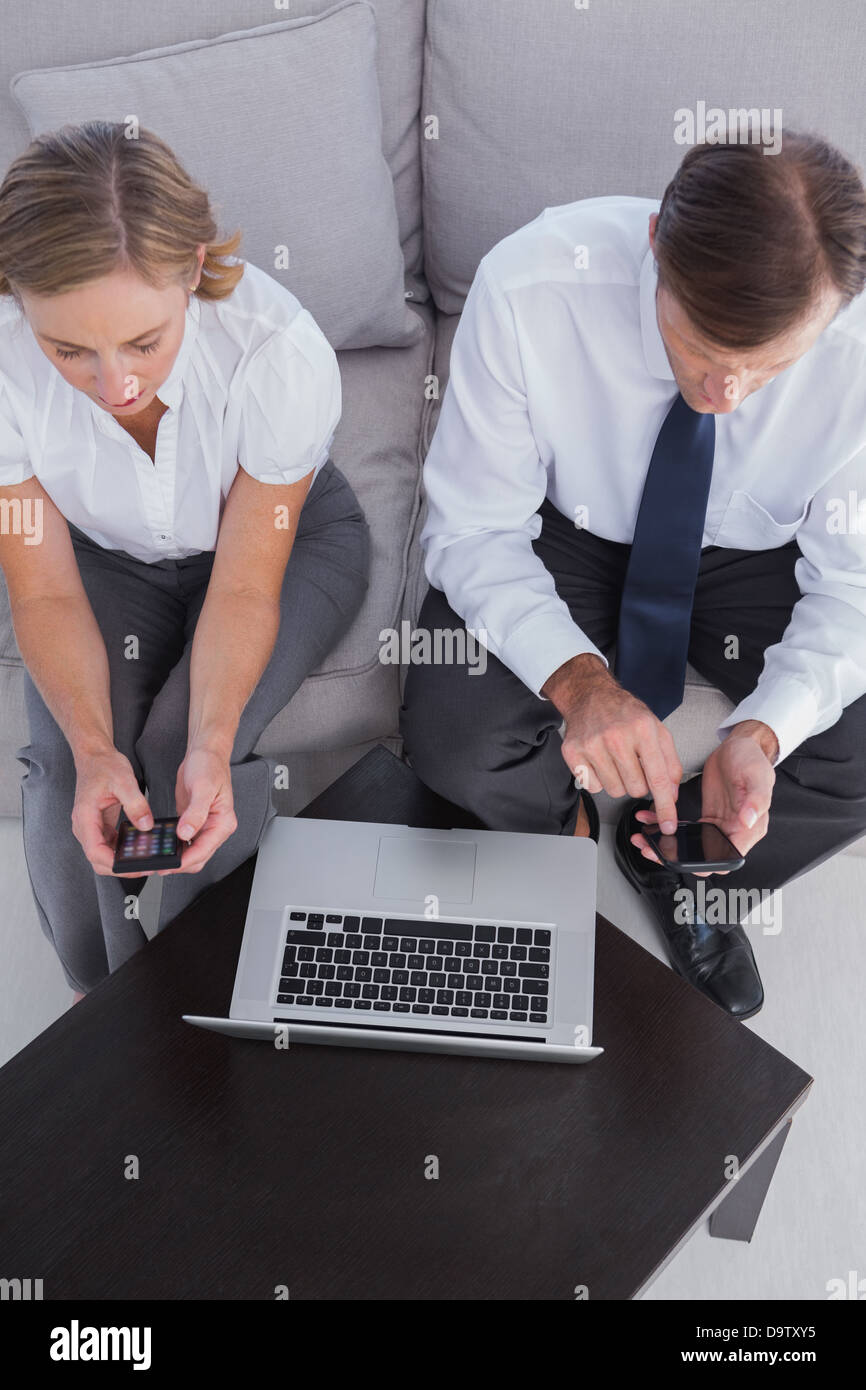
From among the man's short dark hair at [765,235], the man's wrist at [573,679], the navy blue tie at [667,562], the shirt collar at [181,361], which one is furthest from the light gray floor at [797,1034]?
the man's short dark hair at [765,235]

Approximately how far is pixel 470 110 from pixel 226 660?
0.97m

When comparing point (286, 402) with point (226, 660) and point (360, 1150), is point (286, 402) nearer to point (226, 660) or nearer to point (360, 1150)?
point (226, 660)

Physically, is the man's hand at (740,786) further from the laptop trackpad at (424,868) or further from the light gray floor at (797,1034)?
the light gray floor at (797,1034)

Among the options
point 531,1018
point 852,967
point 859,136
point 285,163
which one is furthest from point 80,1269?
point 859,136

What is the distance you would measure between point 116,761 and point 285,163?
918mm

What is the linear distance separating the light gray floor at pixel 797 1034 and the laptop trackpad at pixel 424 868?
1.87ft

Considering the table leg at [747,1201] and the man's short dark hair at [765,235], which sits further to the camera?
the table leg at [747,1201]

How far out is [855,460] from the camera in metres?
1.34

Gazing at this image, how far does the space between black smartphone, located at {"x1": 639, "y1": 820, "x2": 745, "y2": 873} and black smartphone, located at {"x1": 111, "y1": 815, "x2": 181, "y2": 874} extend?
0.53 m

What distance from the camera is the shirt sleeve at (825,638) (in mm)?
1338

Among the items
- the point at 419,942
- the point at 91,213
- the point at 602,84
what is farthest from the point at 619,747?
the point at 602,84

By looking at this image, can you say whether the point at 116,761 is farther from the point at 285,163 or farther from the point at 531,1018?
the point at 285,163

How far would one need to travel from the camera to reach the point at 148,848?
1.17m

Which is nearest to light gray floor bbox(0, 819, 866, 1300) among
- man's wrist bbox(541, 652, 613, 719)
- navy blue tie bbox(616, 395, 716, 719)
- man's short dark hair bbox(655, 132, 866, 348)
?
navy blue tie bbox(616, 395, 716, 719)
